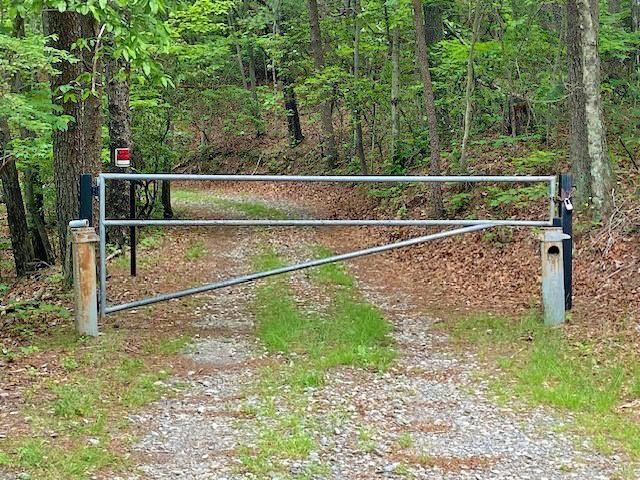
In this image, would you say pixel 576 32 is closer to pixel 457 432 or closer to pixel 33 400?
pixel 457 432

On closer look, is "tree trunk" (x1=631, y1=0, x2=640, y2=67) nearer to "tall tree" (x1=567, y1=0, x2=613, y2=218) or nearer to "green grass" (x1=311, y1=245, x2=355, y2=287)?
"tall tree" (x1=567, y1=0, x2=613, y2=218)

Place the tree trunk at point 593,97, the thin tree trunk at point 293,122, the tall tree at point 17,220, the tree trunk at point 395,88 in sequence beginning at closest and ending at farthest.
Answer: the tree trunk at point 593,97
the tall tree at point 17,220
the tree trunk at point 395,88
the thin tree trunk at point 293,122

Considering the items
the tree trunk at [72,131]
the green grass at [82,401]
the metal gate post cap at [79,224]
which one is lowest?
the green grass at [82,401]

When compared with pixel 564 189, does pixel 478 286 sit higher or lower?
lower

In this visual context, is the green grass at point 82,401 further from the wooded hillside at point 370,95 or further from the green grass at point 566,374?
the green grass at point 566,374

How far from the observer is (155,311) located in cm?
789

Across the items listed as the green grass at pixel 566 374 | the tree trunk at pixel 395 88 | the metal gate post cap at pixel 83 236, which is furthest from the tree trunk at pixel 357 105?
the metal gate post cap at pixel 83 236

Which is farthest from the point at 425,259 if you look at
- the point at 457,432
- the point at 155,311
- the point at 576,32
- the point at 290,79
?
the point at 290,79

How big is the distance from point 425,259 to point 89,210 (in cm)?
616

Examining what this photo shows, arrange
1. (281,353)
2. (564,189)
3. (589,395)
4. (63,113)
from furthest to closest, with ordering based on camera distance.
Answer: (63,113) → (564,189) → (281,353) → (589,395)

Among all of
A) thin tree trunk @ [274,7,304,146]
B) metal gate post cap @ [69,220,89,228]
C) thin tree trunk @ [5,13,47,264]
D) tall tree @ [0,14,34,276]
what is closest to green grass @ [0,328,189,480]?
metal gate post cap @ [69,220,89,228]

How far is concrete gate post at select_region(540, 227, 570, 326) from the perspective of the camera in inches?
269

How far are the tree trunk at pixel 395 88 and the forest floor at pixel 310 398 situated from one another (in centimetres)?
878

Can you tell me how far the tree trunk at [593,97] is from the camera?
864 cm
